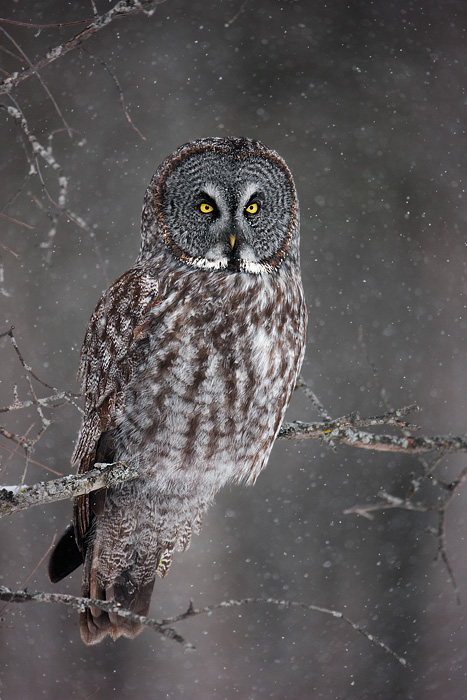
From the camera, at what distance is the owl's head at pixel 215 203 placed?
181 centimetres

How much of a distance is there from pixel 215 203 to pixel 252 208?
128mm

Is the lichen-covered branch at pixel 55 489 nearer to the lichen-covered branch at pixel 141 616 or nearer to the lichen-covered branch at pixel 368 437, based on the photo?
the lichen-covered branch at pixel 141 616

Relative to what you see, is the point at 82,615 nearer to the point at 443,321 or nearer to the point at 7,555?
the point at 7,555

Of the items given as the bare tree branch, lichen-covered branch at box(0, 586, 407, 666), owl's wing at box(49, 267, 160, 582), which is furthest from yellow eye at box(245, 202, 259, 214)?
lichen-covered branch at box(0, 586, 407, 666)

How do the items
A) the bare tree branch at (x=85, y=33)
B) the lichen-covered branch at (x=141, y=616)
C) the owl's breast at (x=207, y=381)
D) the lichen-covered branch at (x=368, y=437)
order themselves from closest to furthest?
the lichen-covered branch at (x=141, y=616) < the bare tree branch at (x=85, y=33) < the lichen-covered branch at (x=368, y=437) < the owl's breast at (x=207, y=381)

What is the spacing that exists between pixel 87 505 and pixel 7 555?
233cm

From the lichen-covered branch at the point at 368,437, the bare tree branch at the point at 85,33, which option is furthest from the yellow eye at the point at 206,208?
the lichen-covered branch at the point at 368,437

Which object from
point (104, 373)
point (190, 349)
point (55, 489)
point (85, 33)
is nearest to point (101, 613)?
point (55, 489)

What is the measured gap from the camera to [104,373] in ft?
5.95

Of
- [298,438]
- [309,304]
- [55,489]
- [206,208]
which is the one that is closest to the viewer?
[55,489]

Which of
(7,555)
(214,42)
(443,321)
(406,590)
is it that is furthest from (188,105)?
(406,590)

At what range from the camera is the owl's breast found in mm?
1752

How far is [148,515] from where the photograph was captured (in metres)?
2.00

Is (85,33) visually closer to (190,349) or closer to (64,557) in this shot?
(190,349)
